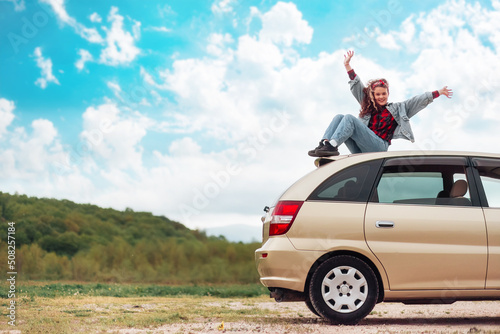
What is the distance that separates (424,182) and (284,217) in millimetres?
1636

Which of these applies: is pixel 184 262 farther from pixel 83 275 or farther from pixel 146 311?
pixel 146 311

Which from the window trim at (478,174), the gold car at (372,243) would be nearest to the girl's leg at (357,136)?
the gold car at (372,243)

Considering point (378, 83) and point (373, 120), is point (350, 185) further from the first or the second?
point (378, 83)

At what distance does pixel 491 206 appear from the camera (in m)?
5.95

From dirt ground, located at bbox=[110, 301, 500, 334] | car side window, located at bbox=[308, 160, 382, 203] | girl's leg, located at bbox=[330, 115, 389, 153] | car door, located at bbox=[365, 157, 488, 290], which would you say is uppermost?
girl's leg, located at bbox=[330, 115, 389, 153]

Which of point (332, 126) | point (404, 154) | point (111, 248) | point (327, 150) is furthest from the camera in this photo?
point (111, 248)

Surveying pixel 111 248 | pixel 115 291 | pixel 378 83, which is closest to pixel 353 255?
pixel 378 83

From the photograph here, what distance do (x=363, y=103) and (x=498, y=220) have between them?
2.40m

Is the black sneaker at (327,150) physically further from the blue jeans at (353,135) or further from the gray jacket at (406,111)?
the gray jacket at (406,111)

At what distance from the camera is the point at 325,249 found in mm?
5645

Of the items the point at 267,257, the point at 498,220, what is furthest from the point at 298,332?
the point at 498,220

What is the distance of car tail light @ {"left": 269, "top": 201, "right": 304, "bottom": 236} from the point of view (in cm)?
574

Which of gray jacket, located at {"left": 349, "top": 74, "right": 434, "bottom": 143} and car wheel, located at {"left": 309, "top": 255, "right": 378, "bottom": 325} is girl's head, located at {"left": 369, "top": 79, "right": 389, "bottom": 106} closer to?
gray jacket, located at {"left": 349, "top": 74, "right": 434, "bottom": 143}

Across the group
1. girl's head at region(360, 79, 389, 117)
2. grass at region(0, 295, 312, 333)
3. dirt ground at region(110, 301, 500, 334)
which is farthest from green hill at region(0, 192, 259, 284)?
dirt ground at region(110, 301, 500, 334)
